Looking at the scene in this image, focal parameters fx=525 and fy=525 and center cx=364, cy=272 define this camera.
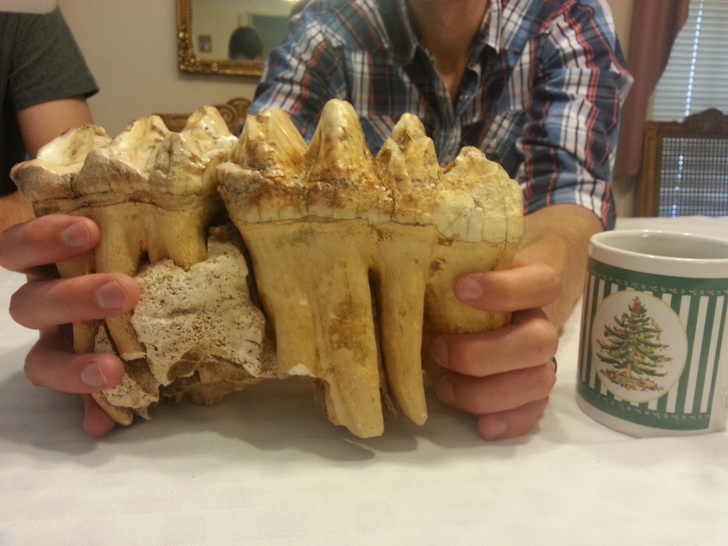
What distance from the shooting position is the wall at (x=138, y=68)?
143 centimetres

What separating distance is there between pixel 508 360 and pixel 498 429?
6 cm

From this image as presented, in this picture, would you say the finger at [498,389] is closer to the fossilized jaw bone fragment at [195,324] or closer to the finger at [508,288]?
the finger at [508,288]

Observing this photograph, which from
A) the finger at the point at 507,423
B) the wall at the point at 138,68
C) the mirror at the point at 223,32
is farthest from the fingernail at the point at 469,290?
the mirror at the point at 223,32

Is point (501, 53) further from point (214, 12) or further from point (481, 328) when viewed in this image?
point (214, 12)

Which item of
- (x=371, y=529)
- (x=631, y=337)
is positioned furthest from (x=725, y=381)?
(x=371, y=529)

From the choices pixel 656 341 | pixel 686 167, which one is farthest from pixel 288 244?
pixel 686 167

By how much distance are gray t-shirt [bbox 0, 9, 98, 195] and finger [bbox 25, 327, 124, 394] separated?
28.7 inches

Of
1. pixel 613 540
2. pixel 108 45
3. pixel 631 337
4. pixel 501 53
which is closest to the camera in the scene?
pixel 613 540

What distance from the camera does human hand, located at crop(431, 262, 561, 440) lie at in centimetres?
42

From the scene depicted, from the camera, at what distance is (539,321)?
17.8 inches

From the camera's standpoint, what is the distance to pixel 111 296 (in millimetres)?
372

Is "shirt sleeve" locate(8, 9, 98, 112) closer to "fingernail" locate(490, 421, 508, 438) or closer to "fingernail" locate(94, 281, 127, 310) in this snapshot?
"fingernail" locate(94, 281, 127, 310)

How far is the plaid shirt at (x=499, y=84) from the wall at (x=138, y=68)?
2.10 feet

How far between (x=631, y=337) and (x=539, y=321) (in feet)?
0.24
